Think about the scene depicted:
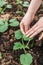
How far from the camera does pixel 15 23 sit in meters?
1.44

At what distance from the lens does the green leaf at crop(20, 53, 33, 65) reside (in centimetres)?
121

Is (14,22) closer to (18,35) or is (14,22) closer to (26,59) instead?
(18,35)

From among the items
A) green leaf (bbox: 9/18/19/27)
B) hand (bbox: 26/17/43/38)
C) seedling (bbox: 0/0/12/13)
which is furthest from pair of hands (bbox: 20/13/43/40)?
seedling (bbox: 0/0/12/13)

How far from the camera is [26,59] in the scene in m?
1.22

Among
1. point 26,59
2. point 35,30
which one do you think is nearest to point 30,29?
point 35,30

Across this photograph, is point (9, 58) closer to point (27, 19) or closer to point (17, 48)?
point (17, 48)

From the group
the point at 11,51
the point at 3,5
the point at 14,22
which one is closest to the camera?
the point at 11,51

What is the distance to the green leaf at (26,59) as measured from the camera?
A: 121 cm

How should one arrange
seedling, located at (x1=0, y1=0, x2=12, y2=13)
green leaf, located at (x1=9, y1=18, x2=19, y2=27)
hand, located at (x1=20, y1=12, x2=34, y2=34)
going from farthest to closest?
seedling, located at (x1=0, y1=0, x2=12, y2=13) → green leaf, located at (x1=9, y1=18, x2=19, y2=27) → hand, located at (x1=20, y1=12, x2=34, y2=34)

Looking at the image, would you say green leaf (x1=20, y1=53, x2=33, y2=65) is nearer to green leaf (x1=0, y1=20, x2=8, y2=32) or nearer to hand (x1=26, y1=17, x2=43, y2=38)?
hand (x1=26, y1=17, x2=43, y2=38)

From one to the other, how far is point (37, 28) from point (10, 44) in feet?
0.69

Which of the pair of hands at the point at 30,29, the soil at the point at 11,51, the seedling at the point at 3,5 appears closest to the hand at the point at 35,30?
the pair of hands at the point at 30,29

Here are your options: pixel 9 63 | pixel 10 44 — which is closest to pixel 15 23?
pixel 10 44

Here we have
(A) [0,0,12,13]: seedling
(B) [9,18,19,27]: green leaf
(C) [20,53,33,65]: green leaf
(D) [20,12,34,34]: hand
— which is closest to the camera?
(C) [20,53,33,65]: green leaf
